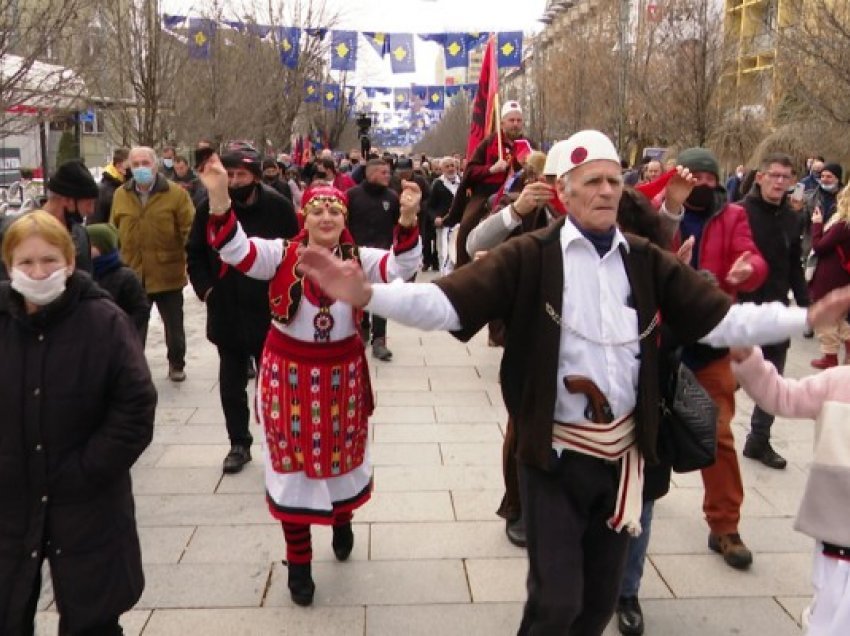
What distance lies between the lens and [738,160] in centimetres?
2536

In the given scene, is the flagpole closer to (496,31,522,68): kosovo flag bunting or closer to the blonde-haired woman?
the blonde-haired woman

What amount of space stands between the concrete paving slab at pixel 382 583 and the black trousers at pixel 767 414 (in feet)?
8.37

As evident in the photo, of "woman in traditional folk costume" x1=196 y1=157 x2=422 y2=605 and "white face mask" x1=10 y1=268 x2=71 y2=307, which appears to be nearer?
"white face mask" x1=10 y1=268 x2=71 y2=307

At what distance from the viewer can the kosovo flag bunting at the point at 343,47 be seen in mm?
23875

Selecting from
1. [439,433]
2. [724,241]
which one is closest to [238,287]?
[439,433]

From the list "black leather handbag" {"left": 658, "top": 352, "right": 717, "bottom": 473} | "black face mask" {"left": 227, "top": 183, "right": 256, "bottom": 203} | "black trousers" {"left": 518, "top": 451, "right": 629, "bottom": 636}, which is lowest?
"black trousers" {"left": 518, "top": 451, "right": 629, "bottom": 636}

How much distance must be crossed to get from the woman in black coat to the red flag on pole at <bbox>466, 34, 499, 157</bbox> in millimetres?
3767

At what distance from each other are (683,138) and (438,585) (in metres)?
17.5

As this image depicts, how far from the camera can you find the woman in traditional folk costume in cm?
387

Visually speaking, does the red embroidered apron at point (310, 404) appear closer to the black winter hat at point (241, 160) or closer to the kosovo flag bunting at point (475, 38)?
the black winter hat at point (241, 160)

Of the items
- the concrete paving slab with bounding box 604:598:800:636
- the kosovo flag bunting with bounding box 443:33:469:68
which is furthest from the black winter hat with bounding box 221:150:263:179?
the kosovo flag bunting with bounding box 443:33:469:68

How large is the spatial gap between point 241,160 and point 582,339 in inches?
123

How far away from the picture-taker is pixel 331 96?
104ft

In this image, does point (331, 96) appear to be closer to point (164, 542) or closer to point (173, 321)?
point (173, 321)
